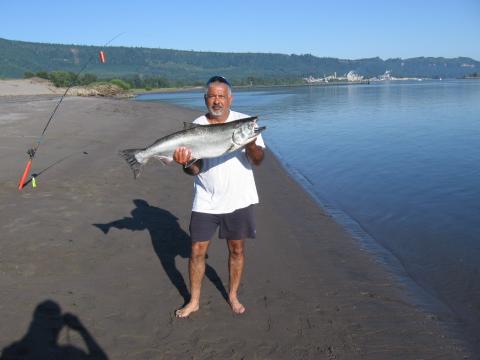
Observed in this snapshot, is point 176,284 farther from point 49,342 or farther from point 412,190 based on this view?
point 412,190

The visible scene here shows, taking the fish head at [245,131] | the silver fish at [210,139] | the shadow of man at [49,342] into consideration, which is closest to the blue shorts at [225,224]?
the silver fish at [210,139]

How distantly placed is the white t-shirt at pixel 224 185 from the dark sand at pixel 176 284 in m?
1.32

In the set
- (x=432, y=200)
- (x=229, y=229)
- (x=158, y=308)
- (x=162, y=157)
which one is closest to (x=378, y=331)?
(x=229, y=229)

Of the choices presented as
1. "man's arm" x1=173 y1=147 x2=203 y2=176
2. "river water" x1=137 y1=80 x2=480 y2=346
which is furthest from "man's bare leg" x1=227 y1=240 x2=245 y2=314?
"river water" x1=137 y1=80 x2=480 y2=346

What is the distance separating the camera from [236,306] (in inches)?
185

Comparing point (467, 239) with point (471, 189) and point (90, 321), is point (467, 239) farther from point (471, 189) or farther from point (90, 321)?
point (90, 321)

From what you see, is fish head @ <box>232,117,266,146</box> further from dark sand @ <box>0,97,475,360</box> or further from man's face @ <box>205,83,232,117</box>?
dark sand @ <box>0,97,475,360</box>

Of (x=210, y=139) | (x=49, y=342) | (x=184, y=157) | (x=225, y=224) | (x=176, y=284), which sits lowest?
(x=176, y=284)

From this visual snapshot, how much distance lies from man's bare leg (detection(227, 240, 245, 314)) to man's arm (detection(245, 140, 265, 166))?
93cm

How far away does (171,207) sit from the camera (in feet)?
28.2

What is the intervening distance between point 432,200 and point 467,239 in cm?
296

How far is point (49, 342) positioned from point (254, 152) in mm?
2702

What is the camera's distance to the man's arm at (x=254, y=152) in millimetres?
4016

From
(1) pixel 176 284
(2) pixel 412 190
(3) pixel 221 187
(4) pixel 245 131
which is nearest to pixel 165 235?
(1) pixel 176 284
